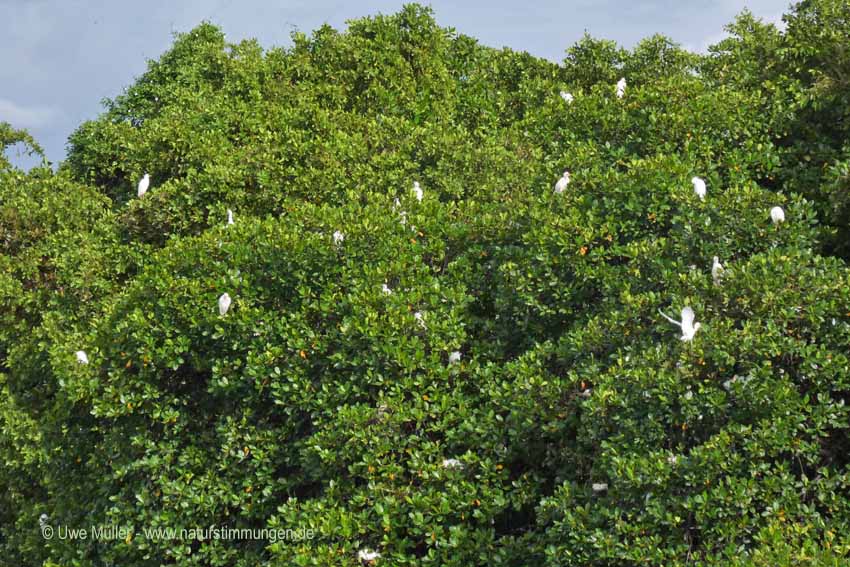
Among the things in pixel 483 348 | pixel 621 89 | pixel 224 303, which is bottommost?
pixel 483 348

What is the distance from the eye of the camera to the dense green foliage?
7.82 m

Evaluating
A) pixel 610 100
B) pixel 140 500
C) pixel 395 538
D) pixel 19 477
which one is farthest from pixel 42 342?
pixel 610 100

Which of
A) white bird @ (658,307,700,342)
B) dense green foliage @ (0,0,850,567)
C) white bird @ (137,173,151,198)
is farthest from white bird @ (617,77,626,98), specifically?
white bird @ (137,173,151,198)

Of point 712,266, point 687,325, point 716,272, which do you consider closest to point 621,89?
point 712,266

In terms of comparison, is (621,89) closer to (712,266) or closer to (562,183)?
(562,183)

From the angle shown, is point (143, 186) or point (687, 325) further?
point (143, 186)

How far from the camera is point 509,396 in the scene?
9047mm

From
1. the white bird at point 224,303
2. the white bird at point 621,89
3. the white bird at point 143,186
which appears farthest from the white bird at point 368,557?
the white bird at point 143,186

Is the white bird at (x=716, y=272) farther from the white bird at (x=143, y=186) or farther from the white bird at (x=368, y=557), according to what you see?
the white bird at (x=143, y=186)

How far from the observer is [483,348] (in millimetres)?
10047

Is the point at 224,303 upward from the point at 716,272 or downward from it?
upward

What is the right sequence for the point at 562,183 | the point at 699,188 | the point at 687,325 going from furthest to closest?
the point at 562,183, the point at 699,188, the point at 687,325

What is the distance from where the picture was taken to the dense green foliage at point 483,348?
7824 mm

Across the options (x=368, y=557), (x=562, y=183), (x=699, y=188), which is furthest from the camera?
(x=562, y=183)
